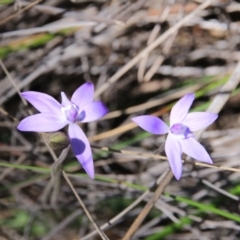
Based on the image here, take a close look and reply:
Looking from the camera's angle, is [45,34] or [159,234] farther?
[45,34]

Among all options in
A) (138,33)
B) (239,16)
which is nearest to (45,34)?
(138,33)

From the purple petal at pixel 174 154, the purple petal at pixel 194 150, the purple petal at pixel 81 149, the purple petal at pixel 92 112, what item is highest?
the purple petal at pixel 92 112

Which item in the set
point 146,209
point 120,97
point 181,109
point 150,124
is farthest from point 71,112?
point 120,97

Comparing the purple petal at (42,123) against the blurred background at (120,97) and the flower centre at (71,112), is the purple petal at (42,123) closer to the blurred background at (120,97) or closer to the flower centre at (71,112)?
the flower centre at (71,112)

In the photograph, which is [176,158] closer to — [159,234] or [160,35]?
[159,234]

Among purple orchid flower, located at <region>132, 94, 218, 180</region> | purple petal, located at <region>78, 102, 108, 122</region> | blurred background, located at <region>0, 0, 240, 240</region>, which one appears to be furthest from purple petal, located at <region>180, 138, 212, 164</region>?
blurred background, located at <region>0, 0, 240, 240</region>

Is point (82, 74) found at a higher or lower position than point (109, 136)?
higher

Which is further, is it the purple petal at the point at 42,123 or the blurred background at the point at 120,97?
the blurred background at the point at 120,97

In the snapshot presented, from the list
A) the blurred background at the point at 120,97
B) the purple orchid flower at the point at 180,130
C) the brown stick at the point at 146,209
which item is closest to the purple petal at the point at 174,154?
the purple orchid flower at the point at 180,130
